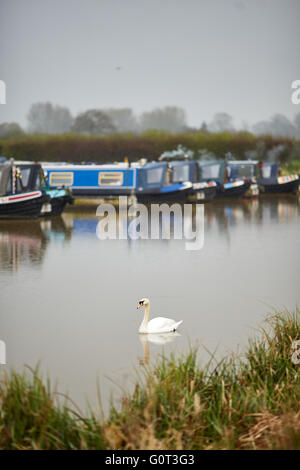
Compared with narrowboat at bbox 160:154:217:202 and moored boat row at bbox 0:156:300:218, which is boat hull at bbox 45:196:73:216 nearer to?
moored boat row at bbox 0:156:300:218

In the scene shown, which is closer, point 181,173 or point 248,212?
point 248,212

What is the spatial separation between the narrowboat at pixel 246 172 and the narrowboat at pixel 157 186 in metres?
3.56

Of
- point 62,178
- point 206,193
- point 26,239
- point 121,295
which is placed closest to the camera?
point 121,295

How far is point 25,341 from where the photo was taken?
4328mm

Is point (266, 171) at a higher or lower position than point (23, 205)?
higher

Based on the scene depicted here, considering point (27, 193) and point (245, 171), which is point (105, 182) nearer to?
point (27, 193)

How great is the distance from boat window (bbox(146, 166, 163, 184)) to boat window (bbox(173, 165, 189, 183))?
158cm

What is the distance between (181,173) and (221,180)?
1.07 metres

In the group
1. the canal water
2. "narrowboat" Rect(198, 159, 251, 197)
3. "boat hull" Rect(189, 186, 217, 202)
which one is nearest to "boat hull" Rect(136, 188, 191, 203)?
"boat hull" Rect(189, 186, 217, 202)

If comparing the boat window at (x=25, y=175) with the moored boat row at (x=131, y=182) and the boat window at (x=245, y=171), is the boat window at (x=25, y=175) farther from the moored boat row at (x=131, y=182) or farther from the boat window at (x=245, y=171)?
the boat window at (x=245, y=171)

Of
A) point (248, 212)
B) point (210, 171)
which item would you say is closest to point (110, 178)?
point (248, 212)

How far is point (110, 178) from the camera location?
1653 cm

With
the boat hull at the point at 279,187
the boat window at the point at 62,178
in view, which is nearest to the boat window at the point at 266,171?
the boat hull at the point at 279,187

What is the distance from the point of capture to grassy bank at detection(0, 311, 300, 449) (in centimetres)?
240
